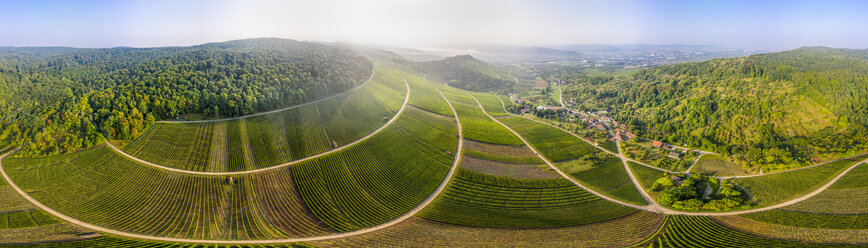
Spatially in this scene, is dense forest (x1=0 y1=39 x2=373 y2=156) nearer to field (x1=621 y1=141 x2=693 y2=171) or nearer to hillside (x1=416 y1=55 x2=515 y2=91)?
hillside (x1=416 y1=55 x2=515 y2=91)

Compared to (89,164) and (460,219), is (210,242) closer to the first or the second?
(460,219)

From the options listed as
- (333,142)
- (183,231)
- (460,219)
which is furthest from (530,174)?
(183,231)

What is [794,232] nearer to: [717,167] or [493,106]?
[717,167]

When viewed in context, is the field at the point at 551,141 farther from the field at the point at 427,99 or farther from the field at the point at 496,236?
the field at the point at 496,236

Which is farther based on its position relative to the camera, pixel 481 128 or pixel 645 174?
pixel 481 128

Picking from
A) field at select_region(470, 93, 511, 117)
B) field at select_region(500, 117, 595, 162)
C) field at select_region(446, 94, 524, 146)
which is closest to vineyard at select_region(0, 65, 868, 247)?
field at select_region(500, 117, 595, 162)

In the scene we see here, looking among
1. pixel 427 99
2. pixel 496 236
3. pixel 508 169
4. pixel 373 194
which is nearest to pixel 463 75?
pixel 427 99
